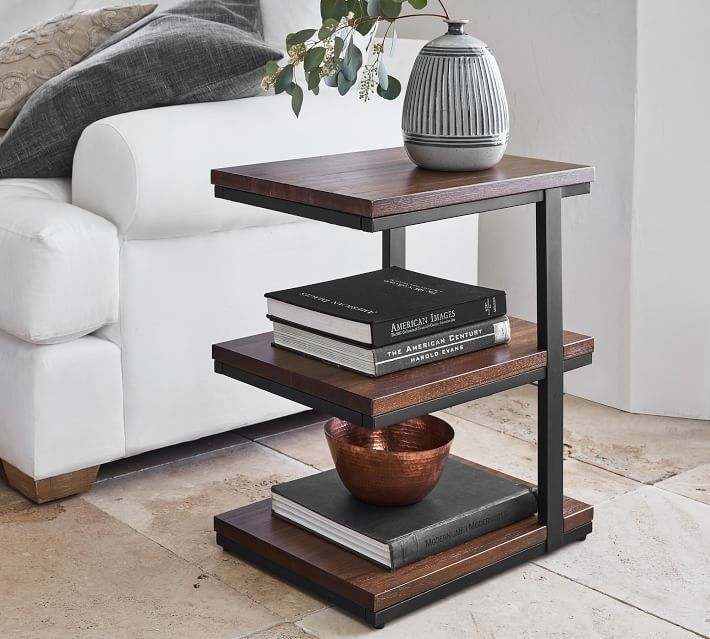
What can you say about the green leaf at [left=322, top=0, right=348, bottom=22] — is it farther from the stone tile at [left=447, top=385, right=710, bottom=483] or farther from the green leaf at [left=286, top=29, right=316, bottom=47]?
the stone tile at [left=447, top=385, right=710, bottom=483]

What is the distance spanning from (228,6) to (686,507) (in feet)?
3.93

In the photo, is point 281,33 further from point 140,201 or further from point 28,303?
point 28,303

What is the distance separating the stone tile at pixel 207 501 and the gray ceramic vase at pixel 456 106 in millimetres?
616

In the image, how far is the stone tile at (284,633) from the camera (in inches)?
53.0

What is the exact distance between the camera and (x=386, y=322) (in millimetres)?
1370

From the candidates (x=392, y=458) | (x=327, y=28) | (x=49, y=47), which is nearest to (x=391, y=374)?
(x=392, y=458)

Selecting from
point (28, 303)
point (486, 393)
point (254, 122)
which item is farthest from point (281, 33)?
point (486, 393)

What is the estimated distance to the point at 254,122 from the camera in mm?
1828

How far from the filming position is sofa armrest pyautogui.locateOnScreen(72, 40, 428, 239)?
1678 mm

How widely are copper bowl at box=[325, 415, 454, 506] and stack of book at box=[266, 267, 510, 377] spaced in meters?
0.13

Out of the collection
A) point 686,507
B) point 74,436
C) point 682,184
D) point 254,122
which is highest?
point 254,122

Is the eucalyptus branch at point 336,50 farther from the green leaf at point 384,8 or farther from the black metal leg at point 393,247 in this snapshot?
the black metal leg at point 393,247

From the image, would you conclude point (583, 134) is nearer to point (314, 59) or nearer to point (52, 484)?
point (314, 59)

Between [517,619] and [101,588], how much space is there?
556mm
